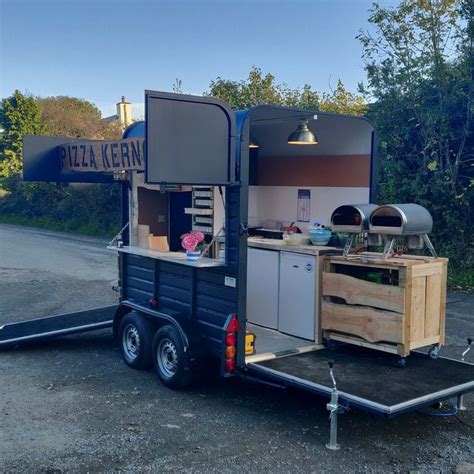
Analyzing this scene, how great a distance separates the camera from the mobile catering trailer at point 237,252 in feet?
17.5

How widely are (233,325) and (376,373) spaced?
1.31 meters

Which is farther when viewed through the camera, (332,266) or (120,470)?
(332,266)

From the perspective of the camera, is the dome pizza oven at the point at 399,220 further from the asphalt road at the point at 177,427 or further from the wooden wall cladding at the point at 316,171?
the asphalt road at the point at 177,427

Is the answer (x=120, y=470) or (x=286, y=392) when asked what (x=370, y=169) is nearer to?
(x=286, y=392)

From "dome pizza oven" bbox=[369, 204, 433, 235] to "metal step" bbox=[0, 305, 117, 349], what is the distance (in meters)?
3.60

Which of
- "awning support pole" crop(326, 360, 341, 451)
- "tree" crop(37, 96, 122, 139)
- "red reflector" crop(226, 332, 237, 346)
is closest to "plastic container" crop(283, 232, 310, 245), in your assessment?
"red reflector" crop(226, 332, 237, 346)

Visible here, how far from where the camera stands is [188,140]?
5426 millimetres

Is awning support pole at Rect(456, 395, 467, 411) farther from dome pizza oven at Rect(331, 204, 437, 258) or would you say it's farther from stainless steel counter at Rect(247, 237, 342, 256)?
stainless steel counter at Rect(247, 237, 342, 256)

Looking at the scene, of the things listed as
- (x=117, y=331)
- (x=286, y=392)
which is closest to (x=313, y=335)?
(x=286, y=392)

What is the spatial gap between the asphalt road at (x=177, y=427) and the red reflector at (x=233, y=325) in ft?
2.52

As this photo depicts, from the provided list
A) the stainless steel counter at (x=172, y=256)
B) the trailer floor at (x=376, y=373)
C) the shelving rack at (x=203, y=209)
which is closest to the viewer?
the trailer floor at (x=376, y=373)

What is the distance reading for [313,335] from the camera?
631cm

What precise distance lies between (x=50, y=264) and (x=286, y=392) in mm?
10699

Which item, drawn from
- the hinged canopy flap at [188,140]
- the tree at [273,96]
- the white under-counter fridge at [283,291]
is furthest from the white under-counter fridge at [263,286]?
the tree at [273,96]
